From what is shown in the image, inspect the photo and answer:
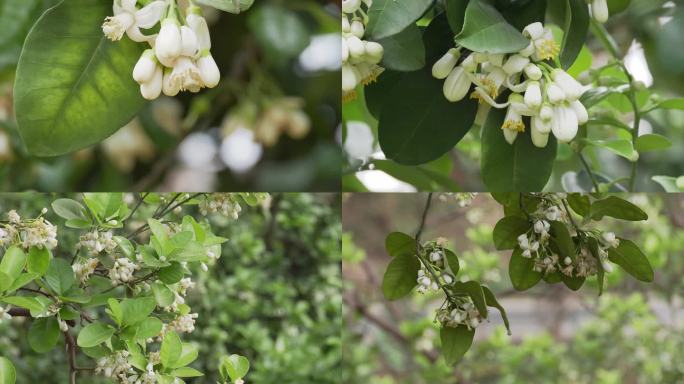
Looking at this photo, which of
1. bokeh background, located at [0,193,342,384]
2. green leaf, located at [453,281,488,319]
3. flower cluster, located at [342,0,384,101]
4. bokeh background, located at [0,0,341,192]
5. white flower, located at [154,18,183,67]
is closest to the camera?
white flower, located at [154,18,183,67]

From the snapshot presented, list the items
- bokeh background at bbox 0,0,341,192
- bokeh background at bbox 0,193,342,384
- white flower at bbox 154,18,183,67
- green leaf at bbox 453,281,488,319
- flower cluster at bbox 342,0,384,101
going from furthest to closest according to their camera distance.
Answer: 1. bokeh background at bbox 0,193,342,384
2. bokeh background at bbox 0,0,341,192
3. green leaf at bbox 453,281,488,319
4. flower cluster at bbox 342,0,384,101
5. white flower at bbox 154,18,183,67

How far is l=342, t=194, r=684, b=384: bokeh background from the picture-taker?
1.22 m

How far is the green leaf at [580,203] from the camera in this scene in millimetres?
1057

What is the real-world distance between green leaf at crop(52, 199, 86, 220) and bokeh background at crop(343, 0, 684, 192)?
1.11 ft

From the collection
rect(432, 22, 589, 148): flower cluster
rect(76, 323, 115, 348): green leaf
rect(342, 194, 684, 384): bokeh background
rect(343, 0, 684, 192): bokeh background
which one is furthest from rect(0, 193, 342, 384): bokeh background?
rect(432, 22, 589, 148): flower cluster

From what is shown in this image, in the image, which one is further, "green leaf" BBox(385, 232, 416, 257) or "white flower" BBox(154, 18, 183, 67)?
"green leaf" BBox(385, 232, 416, 257)

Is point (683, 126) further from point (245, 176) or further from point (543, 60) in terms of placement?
point (245, 176)

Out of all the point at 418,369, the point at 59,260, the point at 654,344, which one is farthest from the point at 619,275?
the point at 59,260

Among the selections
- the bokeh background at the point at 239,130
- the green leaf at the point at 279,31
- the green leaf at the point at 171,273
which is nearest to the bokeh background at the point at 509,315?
the bokeh background at the point at 239,130

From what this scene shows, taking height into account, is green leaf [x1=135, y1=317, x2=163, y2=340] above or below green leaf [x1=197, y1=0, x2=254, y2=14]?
below

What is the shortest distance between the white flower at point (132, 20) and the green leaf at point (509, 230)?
49cm

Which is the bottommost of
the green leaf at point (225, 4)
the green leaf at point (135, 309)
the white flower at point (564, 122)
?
the green leaf at point (135, 309)

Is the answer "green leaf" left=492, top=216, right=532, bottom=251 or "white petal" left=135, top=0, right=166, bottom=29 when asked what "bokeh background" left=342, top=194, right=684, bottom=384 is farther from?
"white petal" left=135, top=0, right=166, bottom=29

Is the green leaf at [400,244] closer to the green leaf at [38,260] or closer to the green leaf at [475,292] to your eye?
the green leaf at [475,292]
